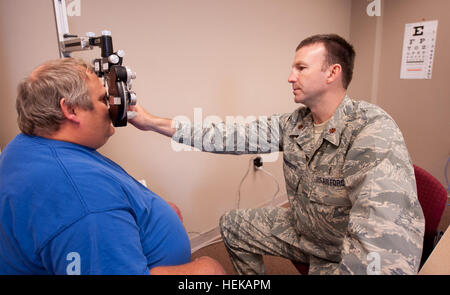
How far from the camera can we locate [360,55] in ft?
9.93

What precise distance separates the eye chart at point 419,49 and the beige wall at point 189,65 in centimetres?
86

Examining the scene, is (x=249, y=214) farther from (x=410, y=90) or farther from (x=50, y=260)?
(x=410, y=90)

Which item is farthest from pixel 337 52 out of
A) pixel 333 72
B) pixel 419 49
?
pixel 419 49

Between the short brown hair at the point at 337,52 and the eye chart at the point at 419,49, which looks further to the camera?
the eye chart at the point at 419,49

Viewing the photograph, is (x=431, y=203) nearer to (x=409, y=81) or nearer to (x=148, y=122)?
(x=148, y=122)

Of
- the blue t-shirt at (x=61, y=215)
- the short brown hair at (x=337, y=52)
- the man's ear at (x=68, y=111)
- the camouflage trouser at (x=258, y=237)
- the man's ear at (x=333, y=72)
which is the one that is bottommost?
the camouflage trouser at (x=258, y=237)

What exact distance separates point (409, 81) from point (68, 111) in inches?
115

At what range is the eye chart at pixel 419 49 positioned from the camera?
2627mm

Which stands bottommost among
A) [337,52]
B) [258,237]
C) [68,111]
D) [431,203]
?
[258,237]

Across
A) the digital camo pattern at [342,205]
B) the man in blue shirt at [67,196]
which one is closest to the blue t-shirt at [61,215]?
the man in blue shirt at [67,196]

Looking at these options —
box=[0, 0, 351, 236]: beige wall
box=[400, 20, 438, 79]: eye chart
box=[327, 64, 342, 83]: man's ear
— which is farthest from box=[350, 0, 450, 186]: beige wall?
box=[327, 64, 342, 83]: man's ear

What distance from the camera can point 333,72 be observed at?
4.30 feet

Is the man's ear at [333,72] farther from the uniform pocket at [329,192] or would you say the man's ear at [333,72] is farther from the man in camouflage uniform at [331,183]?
the uniform pocket at [329,192]

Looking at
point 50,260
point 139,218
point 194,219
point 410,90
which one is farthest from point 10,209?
point 410,90
